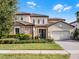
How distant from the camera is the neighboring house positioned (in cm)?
3607

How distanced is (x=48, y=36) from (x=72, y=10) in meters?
8.11

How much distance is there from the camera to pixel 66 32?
125ft

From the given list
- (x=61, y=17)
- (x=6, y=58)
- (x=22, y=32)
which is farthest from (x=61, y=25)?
(x=6, y=58)

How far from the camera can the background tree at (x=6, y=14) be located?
59.9 ft

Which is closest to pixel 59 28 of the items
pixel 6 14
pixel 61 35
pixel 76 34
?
pixel 61 35

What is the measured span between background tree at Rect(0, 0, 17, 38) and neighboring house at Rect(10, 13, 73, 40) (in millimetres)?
12231

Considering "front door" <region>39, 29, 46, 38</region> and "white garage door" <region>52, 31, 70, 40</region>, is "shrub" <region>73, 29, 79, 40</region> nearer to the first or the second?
"white garage door" <region>52, 31, 70, 40</region>

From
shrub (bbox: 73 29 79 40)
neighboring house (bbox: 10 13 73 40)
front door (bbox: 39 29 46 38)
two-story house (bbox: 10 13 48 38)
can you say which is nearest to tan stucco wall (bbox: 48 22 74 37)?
neighboring house (bbox: 10 13 73 40)

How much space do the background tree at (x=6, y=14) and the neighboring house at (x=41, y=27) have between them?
12231 mm

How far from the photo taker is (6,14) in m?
19.0

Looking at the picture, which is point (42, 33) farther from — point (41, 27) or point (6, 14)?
point (6, 14)

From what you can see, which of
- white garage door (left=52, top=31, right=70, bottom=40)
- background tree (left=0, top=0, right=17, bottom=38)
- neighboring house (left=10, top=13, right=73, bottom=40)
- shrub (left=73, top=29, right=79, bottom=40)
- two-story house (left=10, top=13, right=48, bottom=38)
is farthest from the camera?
white garage door (left=52, top=31, right=70, bottom=40)

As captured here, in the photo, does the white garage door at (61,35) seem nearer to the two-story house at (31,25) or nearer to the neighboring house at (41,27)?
the neighboring house at (41,27)

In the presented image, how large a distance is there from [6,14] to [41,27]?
73.3ft
